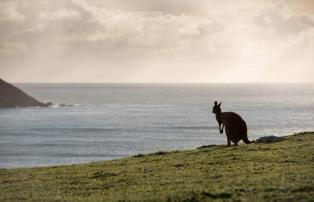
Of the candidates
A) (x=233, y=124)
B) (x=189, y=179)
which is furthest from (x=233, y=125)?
(x=189, y=179)

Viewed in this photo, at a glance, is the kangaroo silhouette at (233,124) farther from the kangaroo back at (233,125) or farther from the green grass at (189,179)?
the green grass at (189,179)

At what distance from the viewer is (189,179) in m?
25.2

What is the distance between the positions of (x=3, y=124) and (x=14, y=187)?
17257cm

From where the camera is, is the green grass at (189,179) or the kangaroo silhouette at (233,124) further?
the kangaroo silhouette at (233,124)

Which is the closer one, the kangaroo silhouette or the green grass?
the green grass

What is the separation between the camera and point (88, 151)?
11481 cm

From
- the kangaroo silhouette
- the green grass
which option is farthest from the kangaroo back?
the green grass

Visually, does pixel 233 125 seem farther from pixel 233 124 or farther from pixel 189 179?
pixel 189 179

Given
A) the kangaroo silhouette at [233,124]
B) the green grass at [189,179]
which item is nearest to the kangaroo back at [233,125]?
the kangaroo silhouette at [233,124]

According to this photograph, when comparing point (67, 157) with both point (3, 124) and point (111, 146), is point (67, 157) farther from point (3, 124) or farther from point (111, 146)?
point (3, 124)

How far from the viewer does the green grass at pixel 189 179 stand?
21153 millimetres

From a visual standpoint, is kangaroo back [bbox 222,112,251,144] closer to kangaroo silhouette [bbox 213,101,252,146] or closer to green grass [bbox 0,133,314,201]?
kangaroo silhouette [bbox 213,101,252,146]

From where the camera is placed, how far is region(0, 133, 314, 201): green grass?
2115 centimetres

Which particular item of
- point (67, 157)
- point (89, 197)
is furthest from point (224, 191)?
point (67, 157)
